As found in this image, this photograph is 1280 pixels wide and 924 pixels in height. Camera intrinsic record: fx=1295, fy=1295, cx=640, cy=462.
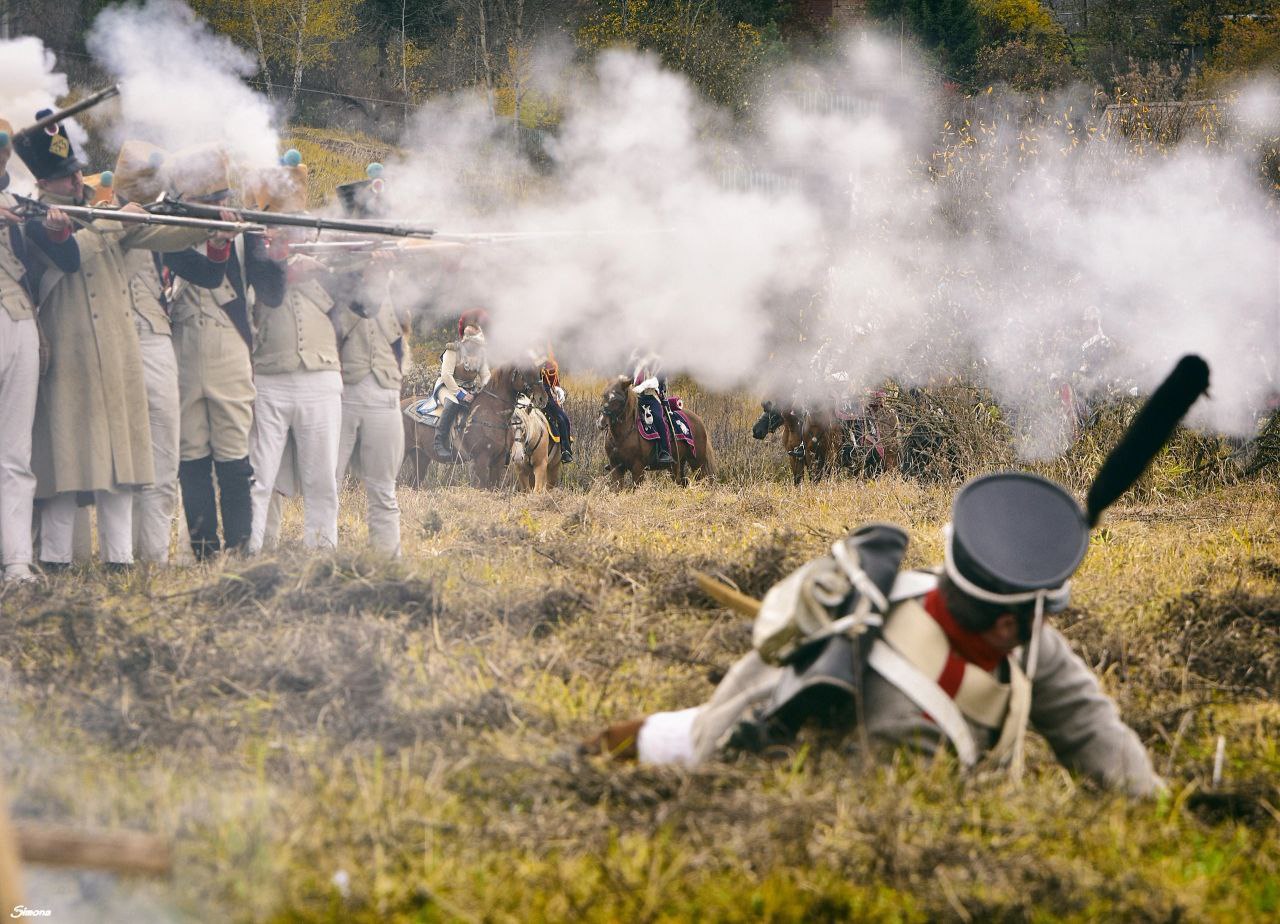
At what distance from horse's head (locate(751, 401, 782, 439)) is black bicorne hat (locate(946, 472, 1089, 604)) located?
1083 cm

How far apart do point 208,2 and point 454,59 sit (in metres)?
6.95

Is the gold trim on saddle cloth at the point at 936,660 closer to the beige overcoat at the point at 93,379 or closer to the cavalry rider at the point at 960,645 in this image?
the cavalry rider at the point at 960,645

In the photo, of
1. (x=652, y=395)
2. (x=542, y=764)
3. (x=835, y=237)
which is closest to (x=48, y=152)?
(x=542, y=764)

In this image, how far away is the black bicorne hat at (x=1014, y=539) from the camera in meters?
3.11

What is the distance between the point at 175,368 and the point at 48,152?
115 cm

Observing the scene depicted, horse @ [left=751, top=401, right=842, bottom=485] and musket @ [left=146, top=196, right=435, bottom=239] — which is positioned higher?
musket @ [left=146, top=196, right=435, bottom=239]

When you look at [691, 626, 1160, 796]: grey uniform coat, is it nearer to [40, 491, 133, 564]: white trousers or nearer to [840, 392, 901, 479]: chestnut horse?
[40, 491, 133, 564]: white trousers

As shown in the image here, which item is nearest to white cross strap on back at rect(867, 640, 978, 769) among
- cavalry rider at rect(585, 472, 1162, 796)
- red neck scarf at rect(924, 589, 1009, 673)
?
cavalry rider at rect(585, 472, 1162, 796)

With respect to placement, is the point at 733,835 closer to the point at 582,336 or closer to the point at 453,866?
the point at 453,866

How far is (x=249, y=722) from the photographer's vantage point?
3.96 metres

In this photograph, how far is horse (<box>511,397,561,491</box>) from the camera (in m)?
12.1

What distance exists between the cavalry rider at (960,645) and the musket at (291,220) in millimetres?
3666

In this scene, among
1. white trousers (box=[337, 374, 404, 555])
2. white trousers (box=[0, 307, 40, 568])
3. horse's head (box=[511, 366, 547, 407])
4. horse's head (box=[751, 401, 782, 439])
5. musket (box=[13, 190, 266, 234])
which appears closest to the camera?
musket (box=[13, 190, 266, 234])

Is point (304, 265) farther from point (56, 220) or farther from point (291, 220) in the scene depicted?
point (56, 220)
